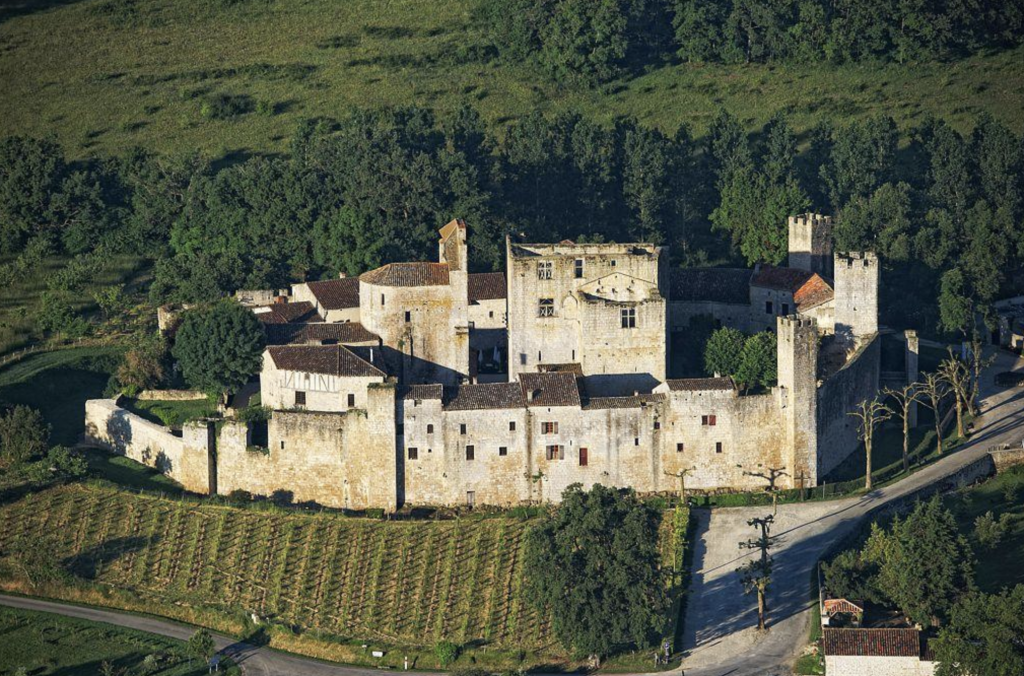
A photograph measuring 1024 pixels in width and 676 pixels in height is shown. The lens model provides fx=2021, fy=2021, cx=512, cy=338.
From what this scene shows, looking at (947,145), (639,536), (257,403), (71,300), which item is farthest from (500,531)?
(947,145)

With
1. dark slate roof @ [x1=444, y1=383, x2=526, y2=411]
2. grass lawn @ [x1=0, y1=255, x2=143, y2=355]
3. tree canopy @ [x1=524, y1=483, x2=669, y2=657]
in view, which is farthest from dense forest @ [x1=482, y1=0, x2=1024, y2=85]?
tree canopy @ [x1=524, y1=483, x2=669, y2=657]

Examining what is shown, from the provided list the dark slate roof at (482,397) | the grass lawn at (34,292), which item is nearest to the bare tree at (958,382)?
the dark slate roof at (482,397)

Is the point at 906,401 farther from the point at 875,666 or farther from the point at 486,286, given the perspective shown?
the point at 875,666

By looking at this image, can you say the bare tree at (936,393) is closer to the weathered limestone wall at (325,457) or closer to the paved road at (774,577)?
the paved road at (774,577)

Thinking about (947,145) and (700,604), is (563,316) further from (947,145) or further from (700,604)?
(947,145)

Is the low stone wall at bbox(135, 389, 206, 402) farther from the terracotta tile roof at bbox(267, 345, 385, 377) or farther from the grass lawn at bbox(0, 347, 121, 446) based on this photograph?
the terracotta tile roof at bbox(267, 345, 385, 377)
